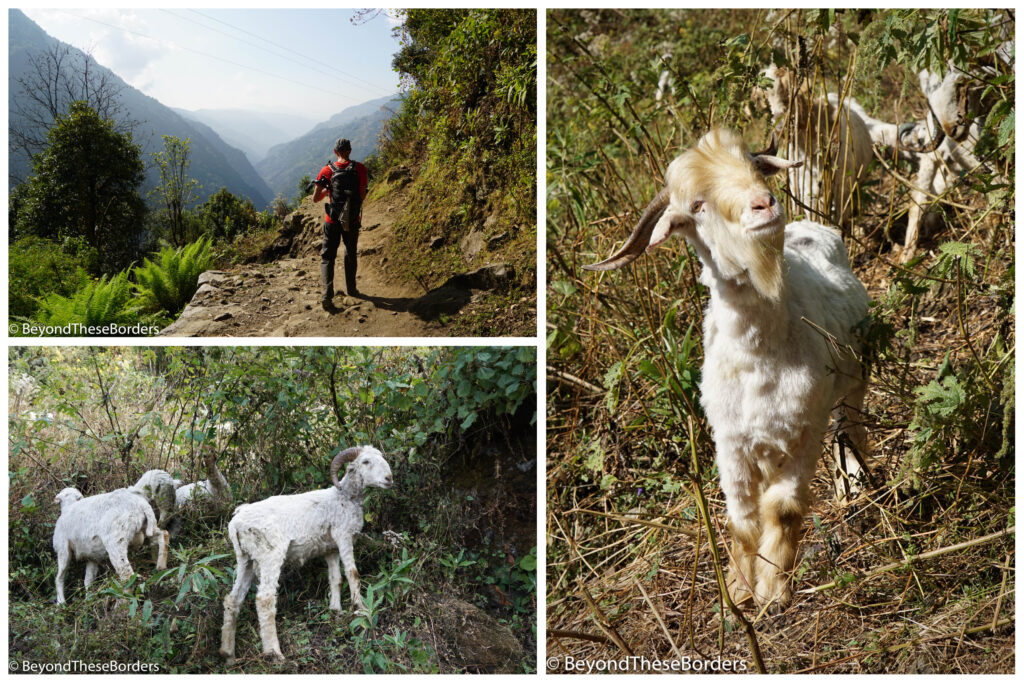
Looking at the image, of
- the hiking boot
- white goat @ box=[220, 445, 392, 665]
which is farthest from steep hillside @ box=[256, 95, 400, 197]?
white goat @ box=[220, 445, 392, 665]

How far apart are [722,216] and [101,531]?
112 inches

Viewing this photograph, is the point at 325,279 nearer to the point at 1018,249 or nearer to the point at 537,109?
the point at 537,109

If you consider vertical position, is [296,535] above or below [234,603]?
above

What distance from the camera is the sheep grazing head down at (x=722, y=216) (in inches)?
93.4

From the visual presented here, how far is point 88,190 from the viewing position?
322 cm

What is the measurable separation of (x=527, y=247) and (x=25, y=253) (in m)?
2.15

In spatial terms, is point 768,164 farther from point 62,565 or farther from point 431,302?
point 62,565

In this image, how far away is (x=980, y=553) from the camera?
3.00 meters

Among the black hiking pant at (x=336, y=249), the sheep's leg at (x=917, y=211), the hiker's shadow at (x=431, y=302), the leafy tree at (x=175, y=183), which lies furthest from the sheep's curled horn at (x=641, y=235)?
the sheep's leg at (x=917, y=211)

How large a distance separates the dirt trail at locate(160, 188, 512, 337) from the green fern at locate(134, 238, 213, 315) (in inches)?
1.7

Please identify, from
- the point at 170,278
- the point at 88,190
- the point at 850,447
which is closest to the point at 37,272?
the point at 88,190

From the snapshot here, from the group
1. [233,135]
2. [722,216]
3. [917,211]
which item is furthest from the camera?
[917,211]

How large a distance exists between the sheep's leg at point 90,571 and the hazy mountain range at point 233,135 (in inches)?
65.1

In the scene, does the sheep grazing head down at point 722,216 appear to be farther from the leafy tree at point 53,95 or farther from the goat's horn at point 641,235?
the leafy tree at point 53,95
